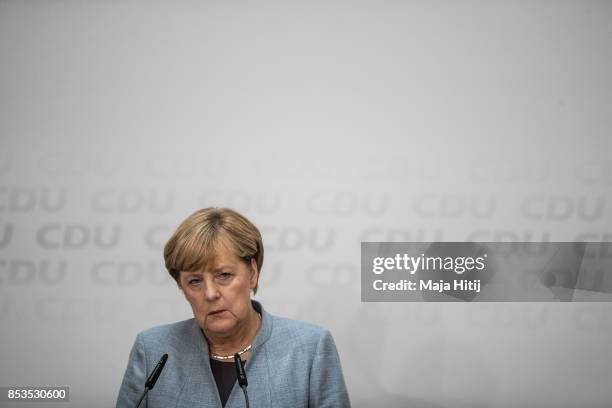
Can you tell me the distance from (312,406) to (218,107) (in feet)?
5.37

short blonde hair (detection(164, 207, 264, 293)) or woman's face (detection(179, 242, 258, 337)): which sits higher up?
short blonde hair (detection(164, 207, 264, 293))

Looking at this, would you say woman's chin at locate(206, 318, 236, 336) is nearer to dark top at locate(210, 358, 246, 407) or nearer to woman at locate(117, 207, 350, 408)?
woman at locate(117, 207, 350, 408)

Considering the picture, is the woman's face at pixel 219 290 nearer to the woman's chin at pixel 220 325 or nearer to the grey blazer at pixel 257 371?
the woman's chin at pixel 220 325

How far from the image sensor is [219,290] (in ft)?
5.86

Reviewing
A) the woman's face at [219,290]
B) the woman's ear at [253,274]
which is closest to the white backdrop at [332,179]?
the woman's ear at [253,274]

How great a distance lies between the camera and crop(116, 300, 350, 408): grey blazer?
178cm

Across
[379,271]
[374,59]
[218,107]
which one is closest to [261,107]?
[218,107]

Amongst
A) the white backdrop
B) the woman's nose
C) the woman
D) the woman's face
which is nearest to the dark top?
the woman

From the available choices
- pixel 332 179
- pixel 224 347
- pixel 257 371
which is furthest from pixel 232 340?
pixel 332 179

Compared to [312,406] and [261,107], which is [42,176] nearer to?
[261,107]

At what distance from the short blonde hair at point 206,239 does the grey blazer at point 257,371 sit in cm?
25

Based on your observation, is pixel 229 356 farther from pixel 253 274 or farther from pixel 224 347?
pixel 253 274

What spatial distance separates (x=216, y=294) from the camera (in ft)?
5.79

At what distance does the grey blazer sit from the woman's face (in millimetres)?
121
